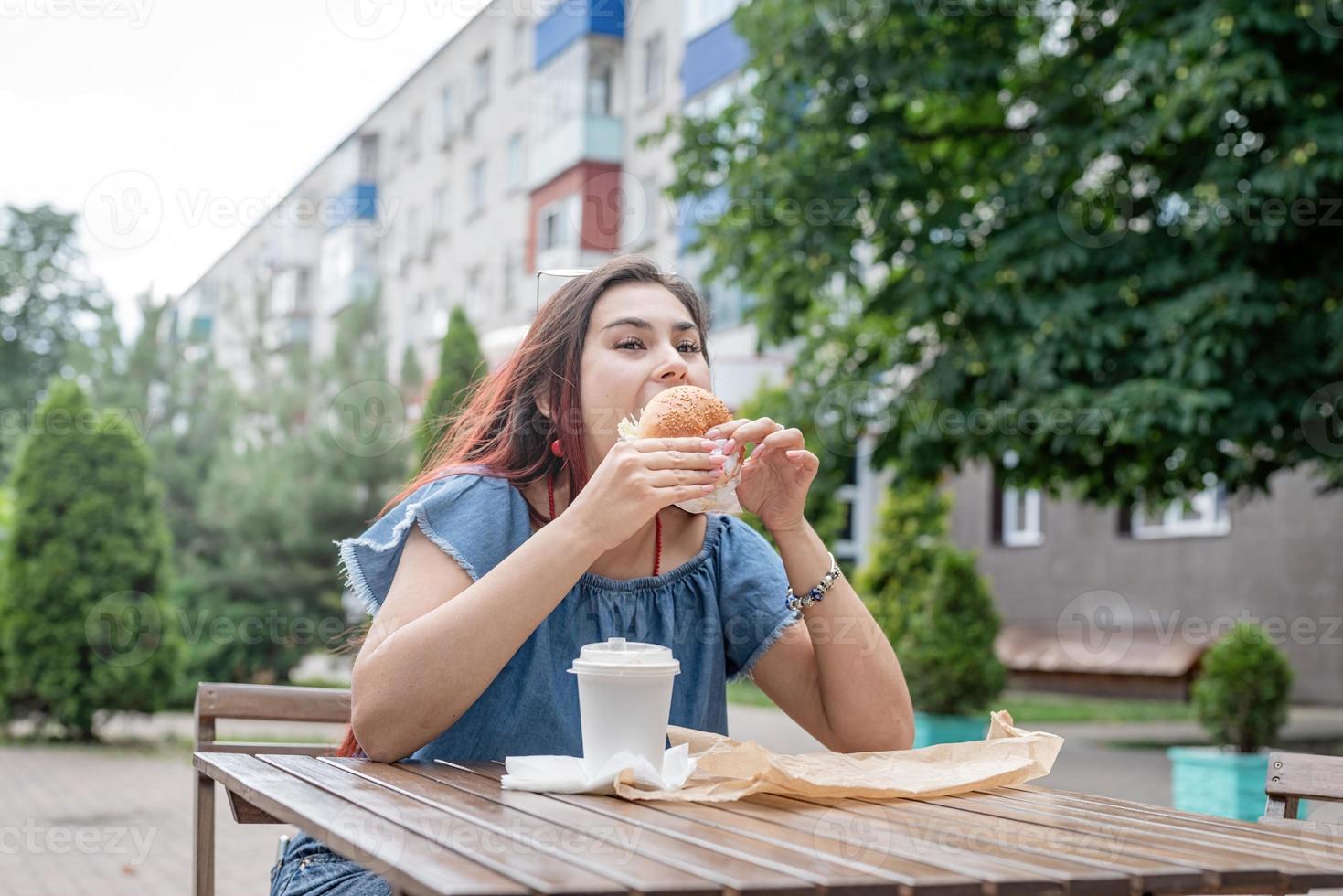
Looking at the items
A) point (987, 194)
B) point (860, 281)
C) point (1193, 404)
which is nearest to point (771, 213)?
point (860, 281)

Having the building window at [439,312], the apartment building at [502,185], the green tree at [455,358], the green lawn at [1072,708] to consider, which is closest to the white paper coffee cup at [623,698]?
the green tree at [455,358]

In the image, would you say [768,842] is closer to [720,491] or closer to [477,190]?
[720,491]

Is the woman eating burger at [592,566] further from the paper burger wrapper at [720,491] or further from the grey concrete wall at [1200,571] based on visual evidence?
the grey concrete wall at [1200,571]

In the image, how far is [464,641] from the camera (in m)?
2.09

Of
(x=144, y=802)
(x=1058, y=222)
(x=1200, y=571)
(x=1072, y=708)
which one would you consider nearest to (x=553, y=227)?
(x=1200, y=571)

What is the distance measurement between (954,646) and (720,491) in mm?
10028

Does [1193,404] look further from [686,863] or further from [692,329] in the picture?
[686,863]

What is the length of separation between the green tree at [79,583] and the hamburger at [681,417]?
1036 centimetres

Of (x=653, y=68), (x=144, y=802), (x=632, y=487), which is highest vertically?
(x=653, y=68)

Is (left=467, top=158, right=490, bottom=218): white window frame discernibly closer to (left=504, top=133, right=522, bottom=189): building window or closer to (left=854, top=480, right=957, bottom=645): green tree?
(left=504, top=133, right=522, bottom=189): building window

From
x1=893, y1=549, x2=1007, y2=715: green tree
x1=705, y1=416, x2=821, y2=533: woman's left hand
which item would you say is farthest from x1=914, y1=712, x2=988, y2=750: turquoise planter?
x1=705, y1=416, x2=821, y2=533: woman's left hand

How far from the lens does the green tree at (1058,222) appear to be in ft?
27.8

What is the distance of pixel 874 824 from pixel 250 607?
13.9m

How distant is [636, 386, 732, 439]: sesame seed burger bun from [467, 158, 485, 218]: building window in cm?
2875
